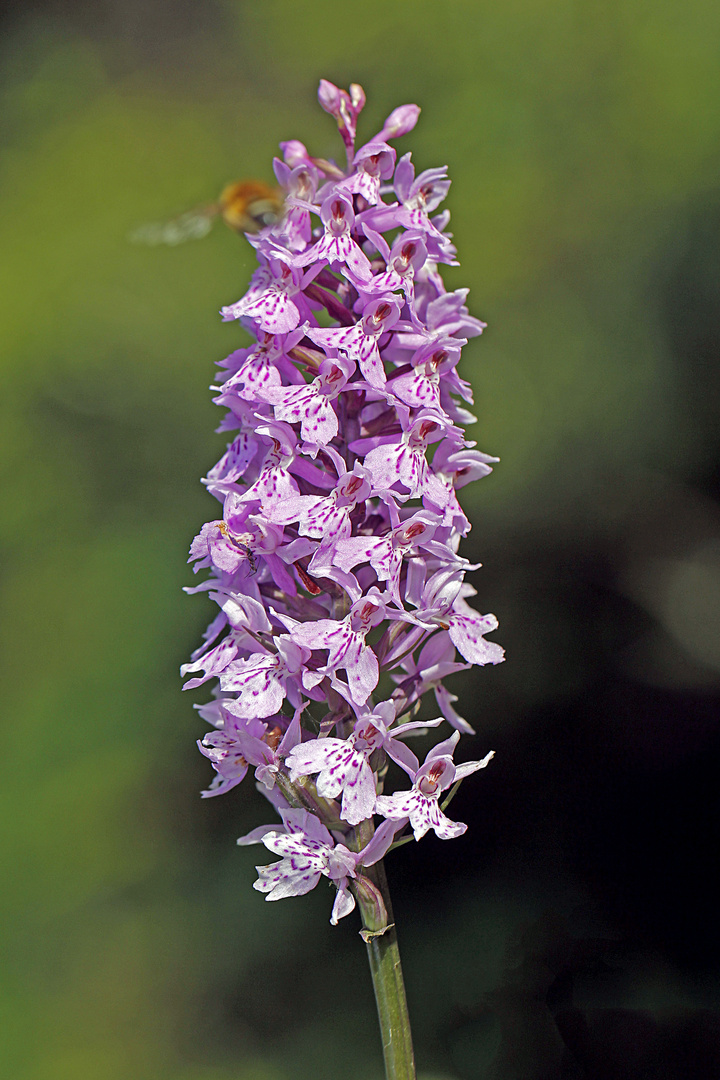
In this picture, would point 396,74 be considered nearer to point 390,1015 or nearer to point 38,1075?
point 390,1015

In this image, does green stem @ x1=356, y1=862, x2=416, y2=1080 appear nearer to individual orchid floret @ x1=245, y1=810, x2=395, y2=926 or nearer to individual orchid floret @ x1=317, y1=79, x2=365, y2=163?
individual orchid floret @ x1=245, y1=810, x2=395, y2=926

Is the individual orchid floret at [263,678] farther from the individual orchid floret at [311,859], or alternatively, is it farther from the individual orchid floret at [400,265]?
the individual orchid floret at [400,265]

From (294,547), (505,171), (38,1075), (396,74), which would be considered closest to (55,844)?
(38,1075)

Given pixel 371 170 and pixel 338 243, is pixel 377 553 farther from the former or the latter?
pixel 371 170

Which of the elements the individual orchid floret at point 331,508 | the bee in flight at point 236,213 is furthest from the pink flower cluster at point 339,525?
the bee in flight at point 236,213

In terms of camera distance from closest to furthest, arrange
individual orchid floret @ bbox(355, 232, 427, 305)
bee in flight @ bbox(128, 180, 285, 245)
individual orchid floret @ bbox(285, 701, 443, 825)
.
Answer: individual orchid floret @ bbox(285, 701, 443, 825)
individual orchid floret @ bbox(355, 232, 427, 305)
bee in flight @ bbox(128, 180, 285, 245)

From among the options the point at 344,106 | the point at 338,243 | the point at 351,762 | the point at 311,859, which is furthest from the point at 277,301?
the point at 311,859

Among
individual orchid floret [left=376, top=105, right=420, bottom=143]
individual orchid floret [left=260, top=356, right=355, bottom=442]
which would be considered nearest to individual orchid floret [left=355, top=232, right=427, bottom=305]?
individual orchid floret [left=260, top=356, right=355, bottom=442]
